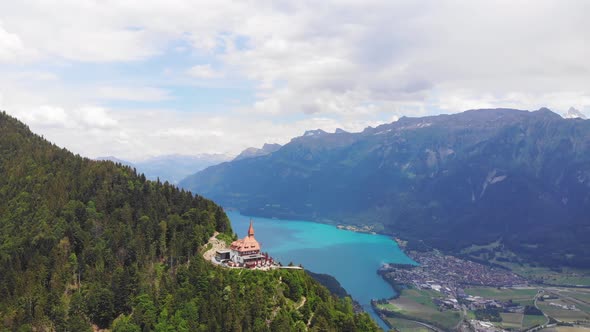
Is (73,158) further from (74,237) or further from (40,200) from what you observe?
(74,237)

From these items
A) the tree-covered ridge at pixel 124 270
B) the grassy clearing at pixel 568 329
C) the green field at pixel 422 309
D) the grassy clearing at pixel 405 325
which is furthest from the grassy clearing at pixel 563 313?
the tree-covered ridge at pixel 124 270

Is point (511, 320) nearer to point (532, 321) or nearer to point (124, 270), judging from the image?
point (532, 321)

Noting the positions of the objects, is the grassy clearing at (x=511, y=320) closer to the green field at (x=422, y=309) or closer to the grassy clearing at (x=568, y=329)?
the grassy clearing at (x=568, y=329)

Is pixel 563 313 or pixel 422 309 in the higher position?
pixel 422 309

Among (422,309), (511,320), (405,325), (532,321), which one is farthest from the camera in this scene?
(422,309)

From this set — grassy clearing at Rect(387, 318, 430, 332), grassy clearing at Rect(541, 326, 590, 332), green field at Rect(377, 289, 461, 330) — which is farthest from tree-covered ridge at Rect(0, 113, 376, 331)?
grassy clearing at Rect(541, 326, 590, 332)

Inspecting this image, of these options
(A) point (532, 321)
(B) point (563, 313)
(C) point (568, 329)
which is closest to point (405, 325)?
(A) point (532, 321)
